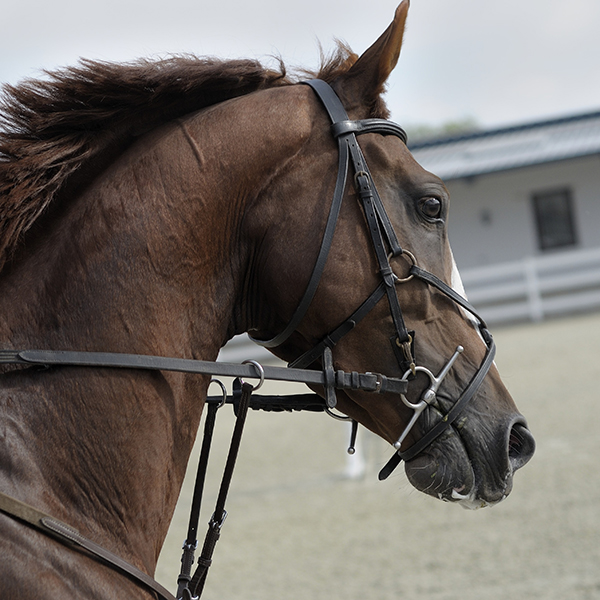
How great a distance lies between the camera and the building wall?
22406 millimetres

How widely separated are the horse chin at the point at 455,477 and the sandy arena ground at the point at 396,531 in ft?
5.89

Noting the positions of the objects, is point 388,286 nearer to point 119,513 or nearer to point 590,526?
point 119,513

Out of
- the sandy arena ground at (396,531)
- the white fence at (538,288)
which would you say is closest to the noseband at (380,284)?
the sandy arena ground at (396,531)

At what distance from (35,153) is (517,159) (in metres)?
22.5

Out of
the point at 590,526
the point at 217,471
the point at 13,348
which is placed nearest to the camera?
the point at 13,348

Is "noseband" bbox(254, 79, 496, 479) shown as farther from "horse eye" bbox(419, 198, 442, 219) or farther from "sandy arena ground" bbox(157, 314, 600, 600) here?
"sandy arena ground" bbox(157, 314, 600, 600)

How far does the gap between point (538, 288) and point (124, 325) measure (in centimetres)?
1964

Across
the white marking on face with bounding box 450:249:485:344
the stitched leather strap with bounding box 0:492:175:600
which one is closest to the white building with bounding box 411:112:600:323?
the white marking on face with bounding box 450:249:485:344

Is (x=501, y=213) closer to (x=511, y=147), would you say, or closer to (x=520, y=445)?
(x=511, y=147)

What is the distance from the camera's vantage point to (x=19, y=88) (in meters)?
1.96

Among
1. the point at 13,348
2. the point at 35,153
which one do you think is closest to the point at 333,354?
the point at 13,348

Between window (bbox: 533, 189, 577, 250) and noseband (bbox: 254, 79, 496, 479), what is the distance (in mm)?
21984

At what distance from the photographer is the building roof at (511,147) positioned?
22062 millimetres

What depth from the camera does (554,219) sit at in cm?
2256
